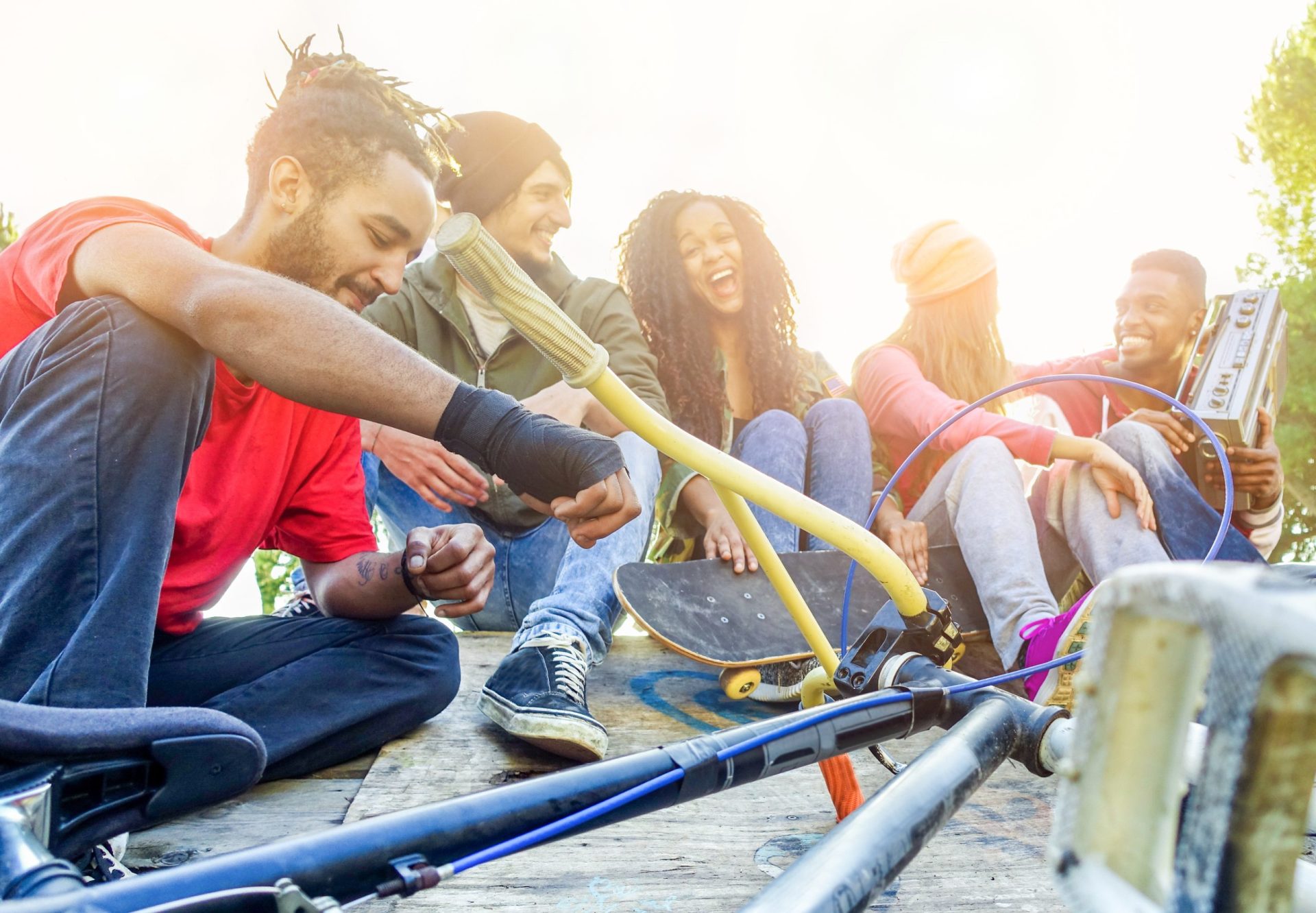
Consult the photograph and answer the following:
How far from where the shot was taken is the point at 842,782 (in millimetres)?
1144

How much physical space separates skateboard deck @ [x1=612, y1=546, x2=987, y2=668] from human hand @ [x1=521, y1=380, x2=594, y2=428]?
0.49m

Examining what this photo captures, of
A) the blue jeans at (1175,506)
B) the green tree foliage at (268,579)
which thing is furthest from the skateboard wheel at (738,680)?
the green tree foliage at (268,579)

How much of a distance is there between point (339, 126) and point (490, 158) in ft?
3.42

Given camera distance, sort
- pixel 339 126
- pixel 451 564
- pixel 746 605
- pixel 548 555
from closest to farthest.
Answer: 1. pixel 451 564
2. pixel 339 126
3. pixel 746 605
4. pixel 548 555

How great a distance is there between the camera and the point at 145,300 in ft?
3.78

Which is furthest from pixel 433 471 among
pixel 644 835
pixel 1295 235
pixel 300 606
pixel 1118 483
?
pixel 1295 235

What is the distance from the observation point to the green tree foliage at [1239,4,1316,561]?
731 cm

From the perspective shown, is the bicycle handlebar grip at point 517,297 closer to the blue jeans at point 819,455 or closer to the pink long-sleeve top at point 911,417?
the blue jeans at point 819,455

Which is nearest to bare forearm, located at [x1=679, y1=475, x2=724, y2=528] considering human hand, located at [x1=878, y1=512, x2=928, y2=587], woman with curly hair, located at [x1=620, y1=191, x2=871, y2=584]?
woman with curly hair, located at [x1=620, y1=191, x2=871, y2=584]

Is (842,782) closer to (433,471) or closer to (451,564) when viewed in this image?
(451,564)

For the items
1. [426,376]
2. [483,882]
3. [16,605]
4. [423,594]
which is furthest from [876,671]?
[16,605]

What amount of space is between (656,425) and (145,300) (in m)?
0.75

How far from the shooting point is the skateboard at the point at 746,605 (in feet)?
5.84

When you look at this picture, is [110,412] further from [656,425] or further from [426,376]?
[656,425]
